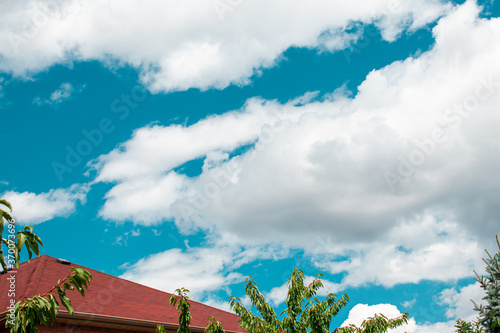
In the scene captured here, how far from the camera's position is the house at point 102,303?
12.6m

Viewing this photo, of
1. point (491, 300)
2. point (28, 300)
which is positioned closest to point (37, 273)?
point (28, 300)

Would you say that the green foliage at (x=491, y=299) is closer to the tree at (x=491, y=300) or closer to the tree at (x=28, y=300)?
the tree at (x=491, y=300)

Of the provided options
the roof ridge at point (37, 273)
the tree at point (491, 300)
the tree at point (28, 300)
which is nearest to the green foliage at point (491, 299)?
the tree at point (491, 300)

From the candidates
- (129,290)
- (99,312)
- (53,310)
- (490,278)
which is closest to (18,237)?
(53,310)

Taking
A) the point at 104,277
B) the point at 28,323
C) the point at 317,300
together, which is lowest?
the point at 28,323

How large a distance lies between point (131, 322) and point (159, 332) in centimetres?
271

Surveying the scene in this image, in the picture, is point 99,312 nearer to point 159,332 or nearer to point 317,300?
point 159,332

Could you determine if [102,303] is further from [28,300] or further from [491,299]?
[491,299]

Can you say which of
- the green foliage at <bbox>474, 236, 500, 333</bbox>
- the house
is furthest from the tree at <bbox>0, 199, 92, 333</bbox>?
the green foliage at <bbox>474, 236, 500, 333</bbox>

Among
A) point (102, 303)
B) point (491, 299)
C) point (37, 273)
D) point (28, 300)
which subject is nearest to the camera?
point (28, 300)

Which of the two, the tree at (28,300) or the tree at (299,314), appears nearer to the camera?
the tree at (28,300)

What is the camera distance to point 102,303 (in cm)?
1428

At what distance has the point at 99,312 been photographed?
13.0 meters

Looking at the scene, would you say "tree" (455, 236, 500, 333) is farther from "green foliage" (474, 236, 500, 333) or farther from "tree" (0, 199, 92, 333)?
"tree" (0, 199, 92, 333)
